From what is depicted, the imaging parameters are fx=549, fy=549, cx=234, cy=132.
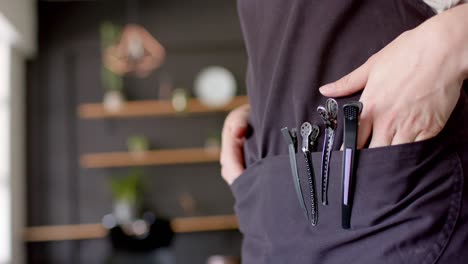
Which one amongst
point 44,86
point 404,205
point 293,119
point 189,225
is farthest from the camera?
point 44,86

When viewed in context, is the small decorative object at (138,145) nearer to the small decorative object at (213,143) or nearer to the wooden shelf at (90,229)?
the small decorative object at (213,143)

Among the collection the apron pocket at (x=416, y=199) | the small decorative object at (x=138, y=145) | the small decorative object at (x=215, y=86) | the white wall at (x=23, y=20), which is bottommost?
the small decorative object at (x=138, y=145)

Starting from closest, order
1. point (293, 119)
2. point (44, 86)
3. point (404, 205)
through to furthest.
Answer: point (404, 205)
point (293, 119)
point (44, 86)

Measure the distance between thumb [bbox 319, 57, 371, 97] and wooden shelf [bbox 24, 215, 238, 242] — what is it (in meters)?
4.11

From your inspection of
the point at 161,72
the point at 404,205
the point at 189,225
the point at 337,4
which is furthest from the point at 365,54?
the point at 161,72

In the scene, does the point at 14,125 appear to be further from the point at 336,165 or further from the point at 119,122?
the point at 336,165

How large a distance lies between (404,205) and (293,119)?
0.18 metres

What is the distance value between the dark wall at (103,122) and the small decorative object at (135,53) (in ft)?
0.30

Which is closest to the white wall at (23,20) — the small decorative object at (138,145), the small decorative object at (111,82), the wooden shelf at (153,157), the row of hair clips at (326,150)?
the small decorative object at (111,82)

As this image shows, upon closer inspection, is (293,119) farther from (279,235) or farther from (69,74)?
(69,74)

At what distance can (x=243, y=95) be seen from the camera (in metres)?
5.03

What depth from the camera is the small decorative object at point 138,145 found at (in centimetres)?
478

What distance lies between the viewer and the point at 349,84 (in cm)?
58

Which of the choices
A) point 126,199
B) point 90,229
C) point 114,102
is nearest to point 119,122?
point 114,102
